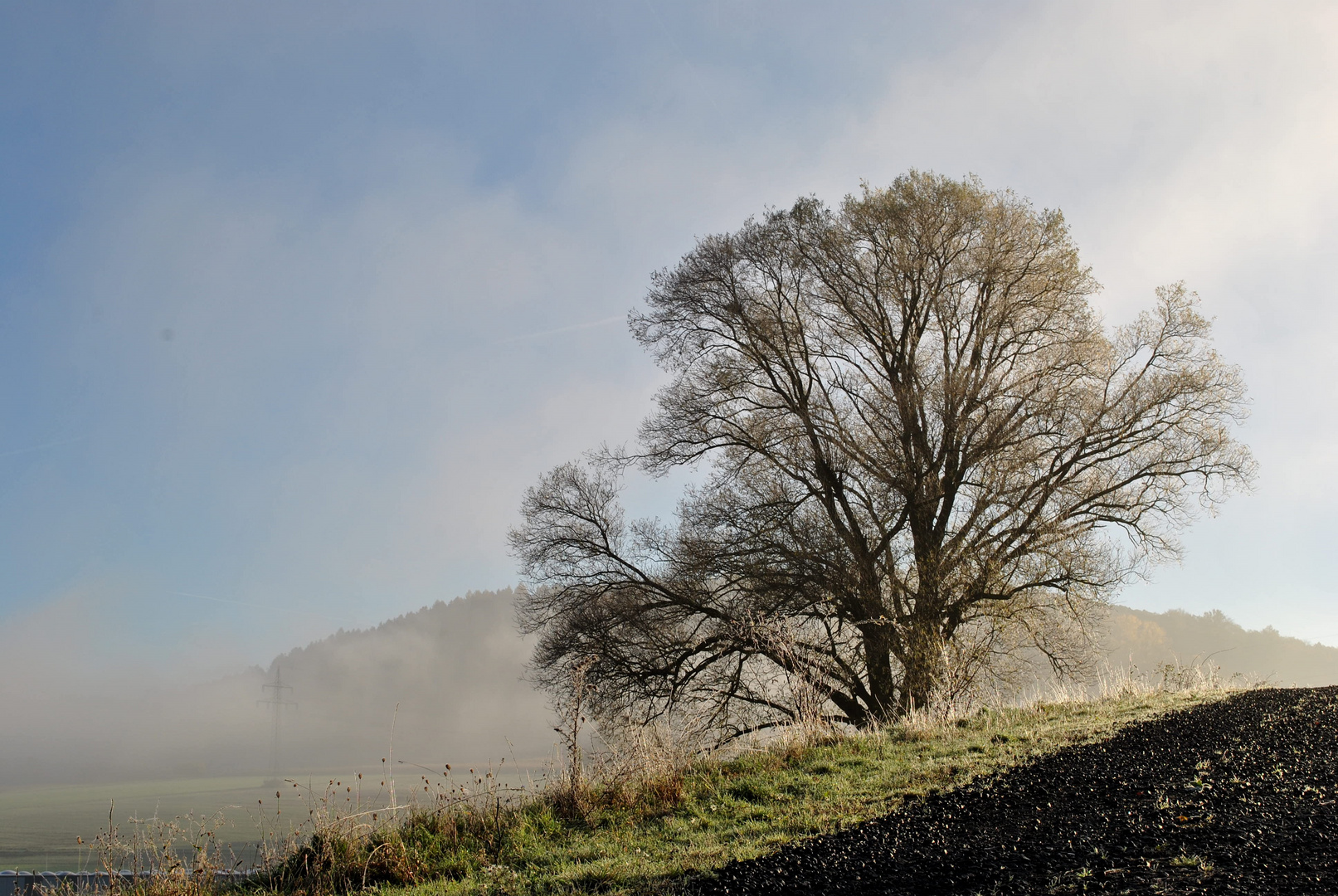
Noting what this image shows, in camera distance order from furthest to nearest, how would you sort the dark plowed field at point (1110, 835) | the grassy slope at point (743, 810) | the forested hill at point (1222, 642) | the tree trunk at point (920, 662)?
the forested hill at point (1222, 642) < the tree trunk at point (920, 662) < the grassy slope at point (743, 810) < the dark plowed field at point (1110, 835)

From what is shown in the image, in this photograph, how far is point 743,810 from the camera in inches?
250

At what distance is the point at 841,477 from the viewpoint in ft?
53.8

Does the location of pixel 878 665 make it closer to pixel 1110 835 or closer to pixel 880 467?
pixel 880 467

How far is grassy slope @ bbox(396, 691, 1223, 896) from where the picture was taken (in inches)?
203

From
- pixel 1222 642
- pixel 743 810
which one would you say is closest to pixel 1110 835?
pixel 743 810

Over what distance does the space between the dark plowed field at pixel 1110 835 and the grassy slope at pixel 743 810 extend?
47cm

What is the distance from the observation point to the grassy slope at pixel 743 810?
5164 mm

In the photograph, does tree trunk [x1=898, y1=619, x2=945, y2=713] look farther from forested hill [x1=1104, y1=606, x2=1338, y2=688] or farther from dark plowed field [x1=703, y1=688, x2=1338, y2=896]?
forested hill [x1=1104, y1=606, x2=1338, y2=688]

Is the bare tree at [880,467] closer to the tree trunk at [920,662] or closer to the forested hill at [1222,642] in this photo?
the tree trunk at [920,662]

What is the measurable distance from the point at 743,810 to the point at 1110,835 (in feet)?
9.11

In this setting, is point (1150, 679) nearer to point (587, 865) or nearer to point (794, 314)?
point (794, 314)

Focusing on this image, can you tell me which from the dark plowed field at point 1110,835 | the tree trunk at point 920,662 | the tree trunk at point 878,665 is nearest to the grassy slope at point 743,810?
the dark plowed field at point 1110,835

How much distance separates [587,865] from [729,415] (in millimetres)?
12373

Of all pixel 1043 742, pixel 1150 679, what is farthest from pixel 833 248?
pixel 1043 742
